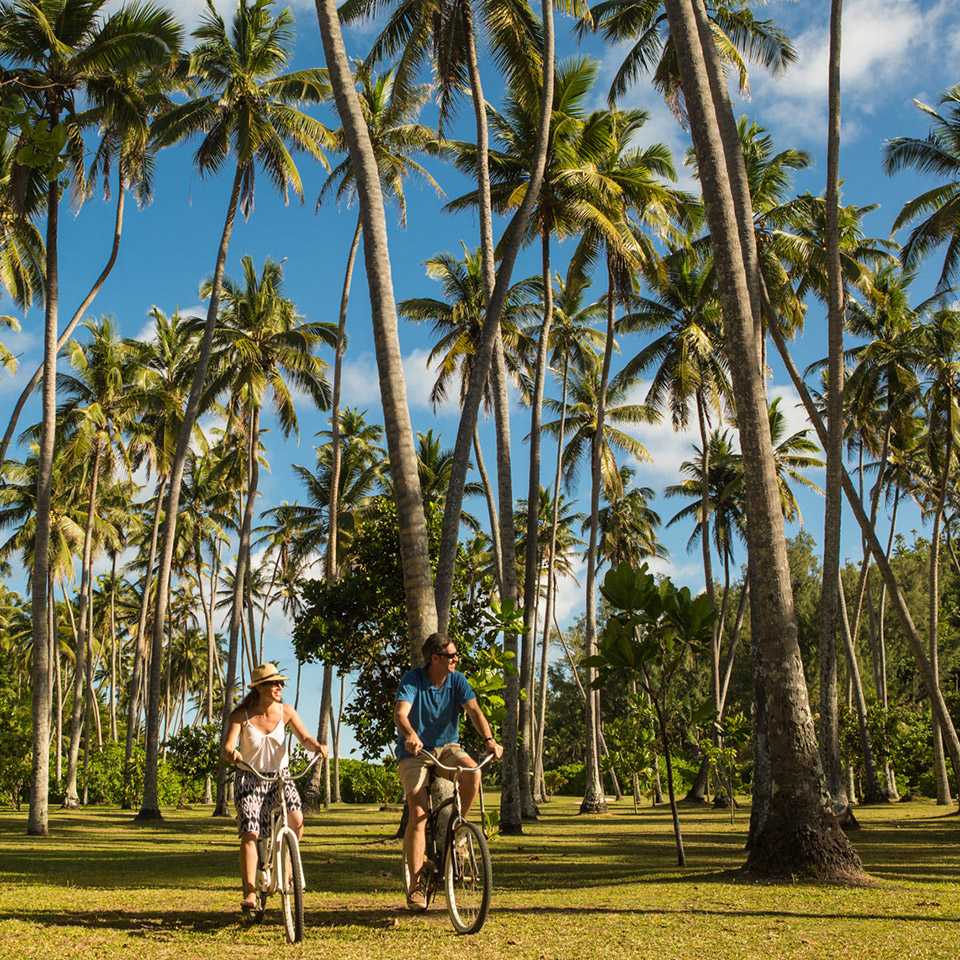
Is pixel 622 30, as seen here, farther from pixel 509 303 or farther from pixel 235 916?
pixel 235 916

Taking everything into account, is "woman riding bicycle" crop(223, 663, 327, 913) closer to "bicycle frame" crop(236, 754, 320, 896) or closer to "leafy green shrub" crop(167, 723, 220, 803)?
"bicycle frame" crop(236, 754, 320, 896)

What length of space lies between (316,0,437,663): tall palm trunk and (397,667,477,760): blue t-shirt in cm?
140

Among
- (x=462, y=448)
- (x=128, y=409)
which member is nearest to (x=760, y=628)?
(x=462, y=448)

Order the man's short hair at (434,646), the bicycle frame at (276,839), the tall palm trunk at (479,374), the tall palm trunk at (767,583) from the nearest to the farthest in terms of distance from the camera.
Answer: the bicycle frame at (276,839), the man's short hair at (434,646), the tall palm trunk at (767,583), the tall palm trunk at (479,374)

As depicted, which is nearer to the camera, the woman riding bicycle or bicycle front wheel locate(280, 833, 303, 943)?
bicycle front wheel locate(280, 833, 303, 943)

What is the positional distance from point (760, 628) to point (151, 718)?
19001 mm

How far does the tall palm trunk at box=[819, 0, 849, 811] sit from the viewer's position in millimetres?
17172

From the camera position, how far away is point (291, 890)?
6.25 metres

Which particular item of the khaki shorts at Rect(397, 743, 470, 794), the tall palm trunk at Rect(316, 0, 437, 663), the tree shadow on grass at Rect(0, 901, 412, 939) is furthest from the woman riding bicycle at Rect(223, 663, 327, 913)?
the tall palm trunk at Rect(316, 0, 437, 663)

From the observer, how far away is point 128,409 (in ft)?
107

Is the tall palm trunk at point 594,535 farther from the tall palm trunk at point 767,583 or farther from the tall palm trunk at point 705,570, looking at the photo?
the tall palm trunk at point 767,583

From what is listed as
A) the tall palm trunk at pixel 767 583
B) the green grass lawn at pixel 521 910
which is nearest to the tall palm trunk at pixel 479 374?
the tall palm trunk at pixel 767 583

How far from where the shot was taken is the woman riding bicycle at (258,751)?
651cm

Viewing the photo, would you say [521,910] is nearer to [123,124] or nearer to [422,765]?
[422,765]
